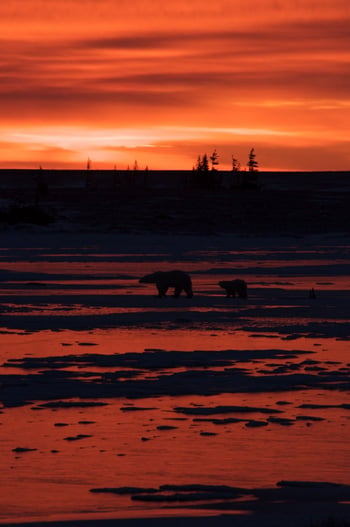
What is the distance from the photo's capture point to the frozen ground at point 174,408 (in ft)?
27.9

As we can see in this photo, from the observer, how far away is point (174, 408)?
1177 centimetres

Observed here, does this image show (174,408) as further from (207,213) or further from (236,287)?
(207,213)

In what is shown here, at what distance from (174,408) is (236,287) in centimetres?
1305

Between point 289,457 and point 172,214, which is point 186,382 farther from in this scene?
point 172,214

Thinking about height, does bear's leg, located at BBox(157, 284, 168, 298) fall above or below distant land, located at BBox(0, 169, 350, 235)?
below

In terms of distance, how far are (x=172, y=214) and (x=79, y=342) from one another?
54905 mm

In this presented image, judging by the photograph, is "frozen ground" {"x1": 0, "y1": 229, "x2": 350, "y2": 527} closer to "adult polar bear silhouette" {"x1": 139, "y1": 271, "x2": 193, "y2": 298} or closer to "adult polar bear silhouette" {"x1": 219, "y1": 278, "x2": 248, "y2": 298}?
"adult polar bear silhouette" {"x1": 139, "y1": 271, "x2": 193, "y2": 298}

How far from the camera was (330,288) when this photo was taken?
27516mm

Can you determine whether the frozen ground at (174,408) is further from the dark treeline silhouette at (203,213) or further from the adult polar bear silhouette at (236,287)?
the dark treeline silhouette at (203,213)

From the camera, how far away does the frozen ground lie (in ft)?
27.9

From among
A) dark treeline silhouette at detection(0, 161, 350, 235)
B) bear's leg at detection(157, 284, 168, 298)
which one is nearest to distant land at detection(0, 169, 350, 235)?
dark treeline silhouette at detection(0, 161, 350, 235)

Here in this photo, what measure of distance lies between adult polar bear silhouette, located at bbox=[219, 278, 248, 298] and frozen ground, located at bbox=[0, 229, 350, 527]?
35 centimetres

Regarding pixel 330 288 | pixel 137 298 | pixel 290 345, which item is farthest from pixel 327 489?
pixel 330 288

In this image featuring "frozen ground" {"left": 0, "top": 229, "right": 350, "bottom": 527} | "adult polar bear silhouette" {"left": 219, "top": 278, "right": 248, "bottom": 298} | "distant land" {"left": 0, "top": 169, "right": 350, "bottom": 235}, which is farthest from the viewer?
"distant land" {"left": 0, "top": 169, "right": 350, "bottom": 235}
